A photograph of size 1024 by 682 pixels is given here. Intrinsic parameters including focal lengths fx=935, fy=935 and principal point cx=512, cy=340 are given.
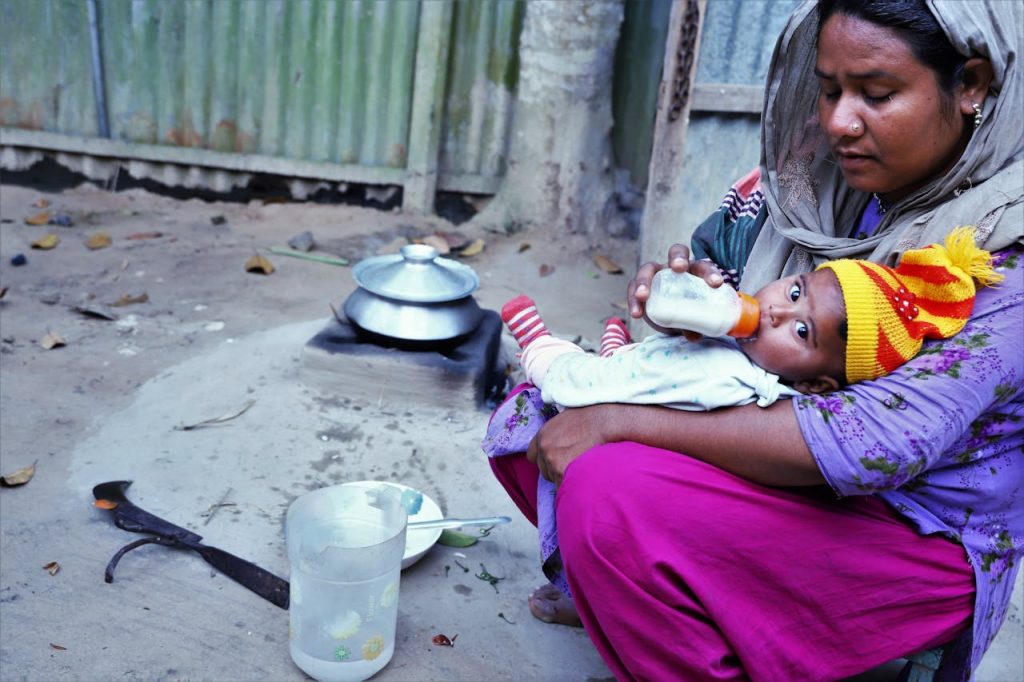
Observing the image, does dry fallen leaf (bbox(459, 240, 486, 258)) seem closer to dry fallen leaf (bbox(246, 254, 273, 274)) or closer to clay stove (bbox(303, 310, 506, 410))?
dry fallen leaf (bbox(246, 254, 273, 274))

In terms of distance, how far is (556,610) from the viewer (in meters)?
2.33

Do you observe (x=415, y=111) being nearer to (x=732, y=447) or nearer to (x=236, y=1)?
(x=236, y=1)

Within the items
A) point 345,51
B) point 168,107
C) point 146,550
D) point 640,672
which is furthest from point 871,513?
point 168,107

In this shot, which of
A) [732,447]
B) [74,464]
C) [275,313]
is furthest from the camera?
[275,313]

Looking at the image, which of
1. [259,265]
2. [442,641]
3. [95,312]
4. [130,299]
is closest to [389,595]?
[442,641]

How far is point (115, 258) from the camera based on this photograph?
466 cm

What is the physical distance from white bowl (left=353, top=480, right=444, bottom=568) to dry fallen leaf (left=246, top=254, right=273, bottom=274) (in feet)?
7.41

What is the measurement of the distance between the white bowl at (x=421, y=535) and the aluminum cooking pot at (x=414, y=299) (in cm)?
71

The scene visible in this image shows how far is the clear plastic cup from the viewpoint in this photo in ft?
6.49

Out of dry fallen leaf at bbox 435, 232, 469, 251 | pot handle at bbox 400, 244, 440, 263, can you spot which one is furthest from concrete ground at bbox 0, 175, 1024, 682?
pot handle at bbox 400, 244, 440, 263

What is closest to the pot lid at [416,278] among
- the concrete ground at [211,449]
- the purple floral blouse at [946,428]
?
the concrete ground at [211,449]

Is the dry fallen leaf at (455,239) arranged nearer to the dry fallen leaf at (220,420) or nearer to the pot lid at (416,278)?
the pot lid at (416,278)

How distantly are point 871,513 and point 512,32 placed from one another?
4.10m

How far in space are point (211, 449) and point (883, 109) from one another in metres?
2.19
